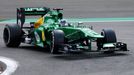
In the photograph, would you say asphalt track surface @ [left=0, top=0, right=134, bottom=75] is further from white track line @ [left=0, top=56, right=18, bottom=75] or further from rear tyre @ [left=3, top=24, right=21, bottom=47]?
rear tyre @ [left=3, top=24, right=21, bottom=47]

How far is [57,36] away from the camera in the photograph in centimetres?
1278

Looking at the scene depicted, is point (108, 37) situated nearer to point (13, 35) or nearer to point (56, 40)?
point (56, 40)

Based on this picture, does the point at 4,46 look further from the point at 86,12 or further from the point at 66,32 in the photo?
the point at 86,12

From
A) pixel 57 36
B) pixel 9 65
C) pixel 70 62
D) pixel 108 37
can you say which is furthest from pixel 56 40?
pixel 9 65

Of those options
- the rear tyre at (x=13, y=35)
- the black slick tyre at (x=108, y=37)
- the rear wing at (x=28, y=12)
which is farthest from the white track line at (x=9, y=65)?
the rear wing at (x=28, y=12)

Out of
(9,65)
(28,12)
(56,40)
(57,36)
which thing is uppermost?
(28,12)

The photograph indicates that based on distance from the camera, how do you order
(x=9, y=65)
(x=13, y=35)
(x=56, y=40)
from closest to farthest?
(x=9, y=65) < (x=56, y=40) < (x=13, y=35)

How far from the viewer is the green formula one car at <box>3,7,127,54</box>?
12.8 metres

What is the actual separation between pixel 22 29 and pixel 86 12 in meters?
18.7

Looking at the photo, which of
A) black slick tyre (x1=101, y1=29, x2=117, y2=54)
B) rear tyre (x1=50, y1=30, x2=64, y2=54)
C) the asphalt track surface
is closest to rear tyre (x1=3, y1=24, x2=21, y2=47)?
the asphalt track surface

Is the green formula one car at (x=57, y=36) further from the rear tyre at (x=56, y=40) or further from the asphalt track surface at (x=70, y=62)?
the asphalt track surface at (x=70, y=62)

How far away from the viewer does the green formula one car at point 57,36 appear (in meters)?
12.8

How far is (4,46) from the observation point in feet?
52.5

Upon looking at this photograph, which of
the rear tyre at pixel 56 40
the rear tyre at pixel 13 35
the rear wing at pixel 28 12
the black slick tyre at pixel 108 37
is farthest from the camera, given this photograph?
the rear wing at pixel 28 12
